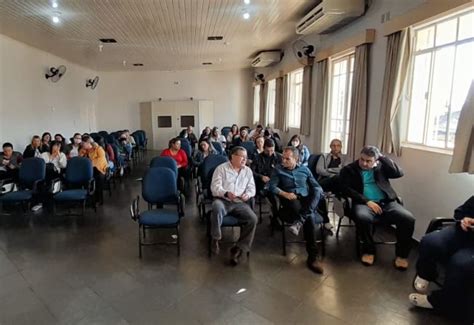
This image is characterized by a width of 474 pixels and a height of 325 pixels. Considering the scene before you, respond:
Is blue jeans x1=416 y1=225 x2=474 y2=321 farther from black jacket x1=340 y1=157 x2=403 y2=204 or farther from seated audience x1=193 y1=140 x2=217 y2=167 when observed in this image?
seated audience x1=193 y1=140 x2=217 y2=167

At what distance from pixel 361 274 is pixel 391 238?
1.15 metres

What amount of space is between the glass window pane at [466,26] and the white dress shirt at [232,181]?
110 inches

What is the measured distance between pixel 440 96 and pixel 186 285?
3582 mm

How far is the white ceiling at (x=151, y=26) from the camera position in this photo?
203 inches

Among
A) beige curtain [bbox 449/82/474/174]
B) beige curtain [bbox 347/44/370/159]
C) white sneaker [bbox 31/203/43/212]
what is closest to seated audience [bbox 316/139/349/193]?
beige curtain [bbox 347/44/370/159]

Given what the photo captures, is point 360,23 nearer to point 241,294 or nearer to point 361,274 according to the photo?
point 361,274

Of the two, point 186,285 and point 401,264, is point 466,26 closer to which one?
point 401,264

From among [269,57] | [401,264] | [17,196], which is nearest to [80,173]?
[17,196]

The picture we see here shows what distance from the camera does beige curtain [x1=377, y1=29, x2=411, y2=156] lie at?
4133 millimetres

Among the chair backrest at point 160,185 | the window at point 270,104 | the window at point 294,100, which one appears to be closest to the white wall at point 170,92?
the window at point 270,104

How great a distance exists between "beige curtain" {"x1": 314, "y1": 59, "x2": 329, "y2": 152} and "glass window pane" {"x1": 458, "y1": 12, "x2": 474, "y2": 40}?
2894 mm

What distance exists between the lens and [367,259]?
3.46 metres

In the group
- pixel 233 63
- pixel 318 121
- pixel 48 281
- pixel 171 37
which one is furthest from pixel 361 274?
pixel 233 63

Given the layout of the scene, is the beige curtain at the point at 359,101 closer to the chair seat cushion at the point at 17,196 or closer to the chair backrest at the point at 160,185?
the chair backrest at the point at 160,185
